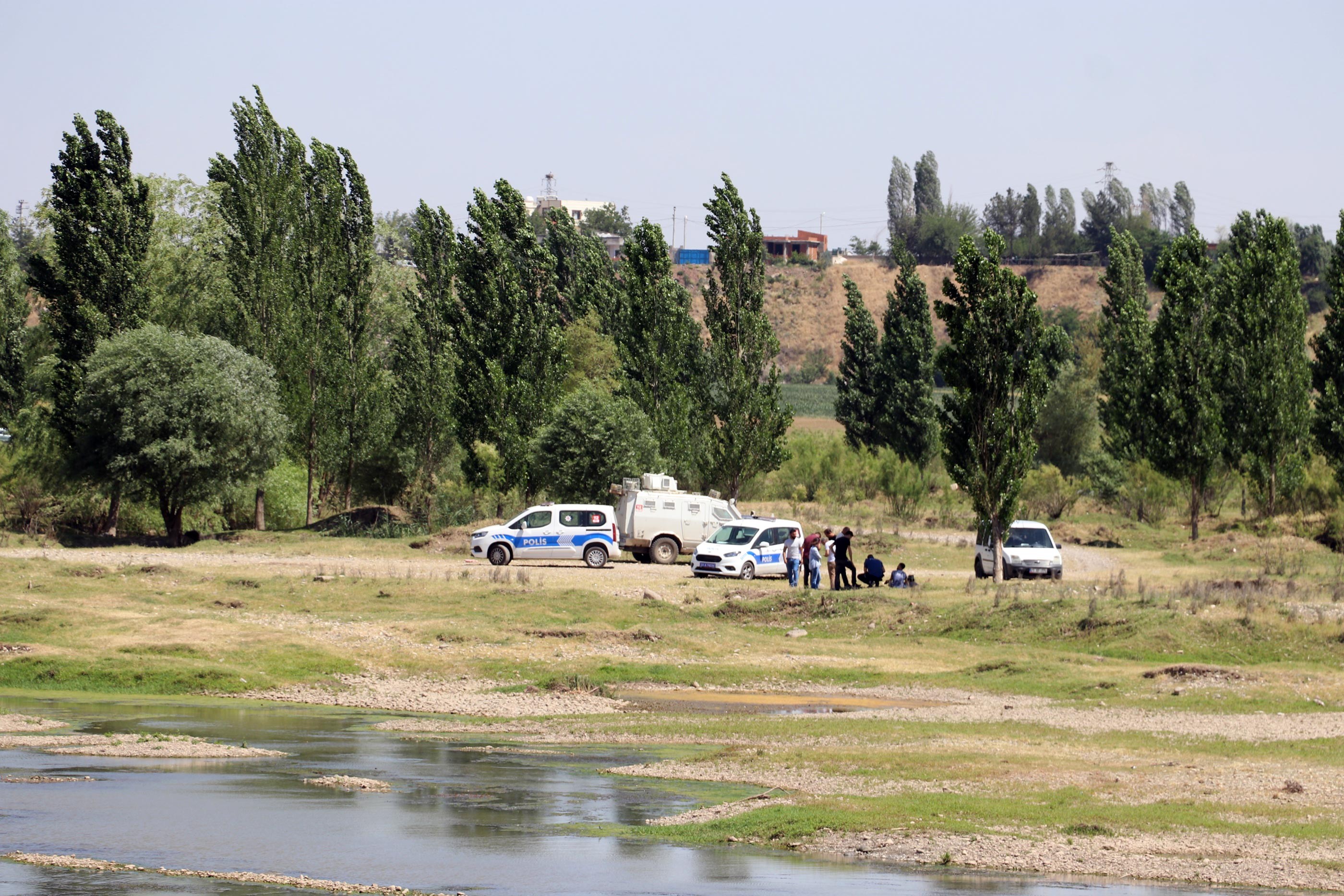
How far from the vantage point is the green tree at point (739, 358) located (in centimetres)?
5234

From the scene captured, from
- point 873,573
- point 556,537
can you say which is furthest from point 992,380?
point 556,537

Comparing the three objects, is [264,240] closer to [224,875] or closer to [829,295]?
[224,875]

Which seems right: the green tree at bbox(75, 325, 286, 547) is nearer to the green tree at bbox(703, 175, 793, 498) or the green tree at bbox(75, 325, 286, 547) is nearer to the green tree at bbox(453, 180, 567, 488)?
the green tree at bbox(453, 180, 567, 488)

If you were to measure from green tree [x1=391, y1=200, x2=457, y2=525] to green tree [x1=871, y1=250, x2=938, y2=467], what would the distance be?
2975cm

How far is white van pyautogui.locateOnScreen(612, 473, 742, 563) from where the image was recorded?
40.0 metres

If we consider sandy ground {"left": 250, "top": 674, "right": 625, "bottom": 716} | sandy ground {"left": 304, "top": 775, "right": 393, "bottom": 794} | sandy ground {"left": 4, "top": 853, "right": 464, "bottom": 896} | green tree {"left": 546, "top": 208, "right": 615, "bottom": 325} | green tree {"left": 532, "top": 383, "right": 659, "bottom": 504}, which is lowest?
sandy ground {"left": 250, "top": 674, "right": 625, "bottom": 716}

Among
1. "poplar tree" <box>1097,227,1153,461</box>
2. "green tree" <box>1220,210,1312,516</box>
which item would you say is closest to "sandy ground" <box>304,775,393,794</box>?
"green tree" <box>1220,210,1312,516</box>

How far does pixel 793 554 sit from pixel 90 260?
94.1 ft

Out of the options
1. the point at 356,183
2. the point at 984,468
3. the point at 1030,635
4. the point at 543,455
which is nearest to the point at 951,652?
the point at 1030,635

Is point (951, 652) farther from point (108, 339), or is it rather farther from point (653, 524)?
point (108, 339)

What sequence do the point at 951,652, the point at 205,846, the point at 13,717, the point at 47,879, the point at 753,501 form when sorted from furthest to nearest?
the point at 753,501
the point at 951,652
the point at 13,717
the point at 205,846
the point at 47,879

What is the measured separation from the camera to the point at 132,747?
→ 15312 mm

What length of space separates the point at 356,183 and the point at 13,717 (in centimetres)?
4247

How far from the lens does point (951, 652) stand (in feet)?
85.3
